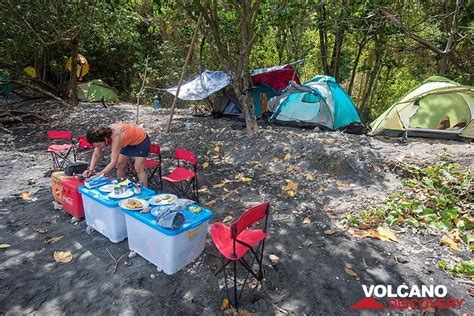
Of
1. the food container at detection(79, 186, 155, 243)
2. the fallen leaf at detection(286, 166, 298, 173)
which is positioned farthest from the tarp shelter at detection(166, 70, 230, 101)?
the food container at detection(79, 186, 155, 243)

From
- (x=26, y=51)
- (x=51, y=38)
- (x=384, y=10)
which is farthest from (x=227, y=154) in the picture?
(x=26, y=51)

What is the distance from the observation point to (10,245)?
372 centimetres

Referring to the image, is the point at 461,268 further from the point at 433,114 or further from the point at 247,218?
the point at 433,114

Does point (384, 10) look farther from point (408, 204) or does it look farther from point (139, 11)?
point (139, 11)

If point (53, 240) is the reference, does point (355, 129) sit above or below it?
above

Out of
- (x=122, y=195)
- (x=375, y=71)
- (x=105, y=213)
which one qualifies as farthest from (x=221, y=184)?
(x=375, y=71)

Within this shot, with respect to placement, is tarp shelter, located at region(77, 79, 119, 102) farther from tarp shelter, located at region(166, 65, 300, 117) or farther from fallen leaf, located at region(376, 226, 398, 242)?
fallen leaf, located at region(376, 226, 398, 242)

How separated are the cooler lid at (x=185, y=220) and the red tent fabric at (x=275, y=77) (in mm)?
6539

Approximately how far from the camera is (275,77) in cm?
925

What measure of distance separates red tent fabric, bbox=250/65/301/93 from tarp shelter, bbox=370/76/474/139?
126 inches

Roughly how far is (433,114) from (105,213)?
6.88m

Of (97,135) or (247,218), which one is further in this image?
(97,135)

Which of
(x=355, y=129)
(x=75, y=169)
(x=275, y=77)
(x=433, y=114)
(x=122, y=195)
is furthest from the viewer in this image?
(x=275, y=77)

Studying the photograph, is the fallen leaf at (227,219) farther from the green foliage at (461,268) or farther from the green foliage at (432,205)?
the green foliage at (461,268)
